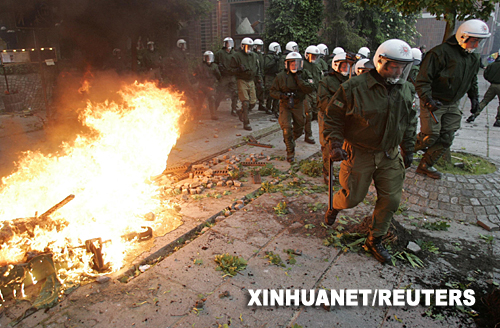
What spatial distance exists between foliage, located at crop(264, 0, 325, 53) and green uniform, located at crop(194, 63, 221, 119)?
5824 millimetres

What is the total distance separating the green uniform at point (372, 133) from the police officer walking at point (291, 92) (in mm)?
3309

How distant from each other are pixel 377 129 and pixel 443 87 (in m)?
2.83

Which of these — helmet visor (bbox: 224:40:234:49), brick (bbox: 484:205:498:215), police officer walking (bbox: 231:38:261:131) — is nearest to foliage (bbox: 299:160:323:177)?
brick (bbox: 484:205:498:215)

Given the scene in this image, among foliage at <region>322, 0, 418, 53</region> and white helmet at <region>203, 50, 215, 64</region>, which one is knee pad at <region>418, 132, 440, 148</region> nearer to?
white helmet at <region>203, 50, 215, 64</region>

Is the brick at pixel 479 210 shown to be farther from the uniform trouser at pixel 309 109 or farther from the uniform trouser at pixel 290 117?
the uniform trouser at pixel 309 109

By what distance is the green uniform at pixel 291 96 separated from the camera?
22.7 ft

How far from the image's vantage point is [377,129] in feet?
11.5

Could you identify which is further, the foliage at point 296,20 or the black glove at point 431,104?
the foliage at point 296,20

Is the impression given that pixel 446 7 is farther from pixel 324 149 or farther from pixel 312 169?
pixel 312 169

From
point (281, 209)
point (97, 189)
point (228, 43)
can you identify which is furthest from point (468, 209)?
point (228, 43)

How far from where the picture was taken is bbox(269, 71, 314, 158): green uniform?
6930mm

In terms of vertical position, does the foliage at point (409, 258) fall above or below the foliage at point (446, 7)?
below

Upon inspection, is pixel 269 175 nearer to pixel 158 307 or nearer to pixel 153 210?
pixel 153 210

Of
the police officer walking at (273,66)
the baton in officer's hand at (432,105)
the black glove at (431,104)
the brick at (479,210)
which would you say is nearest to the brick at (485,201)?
the brick at (479,210)
